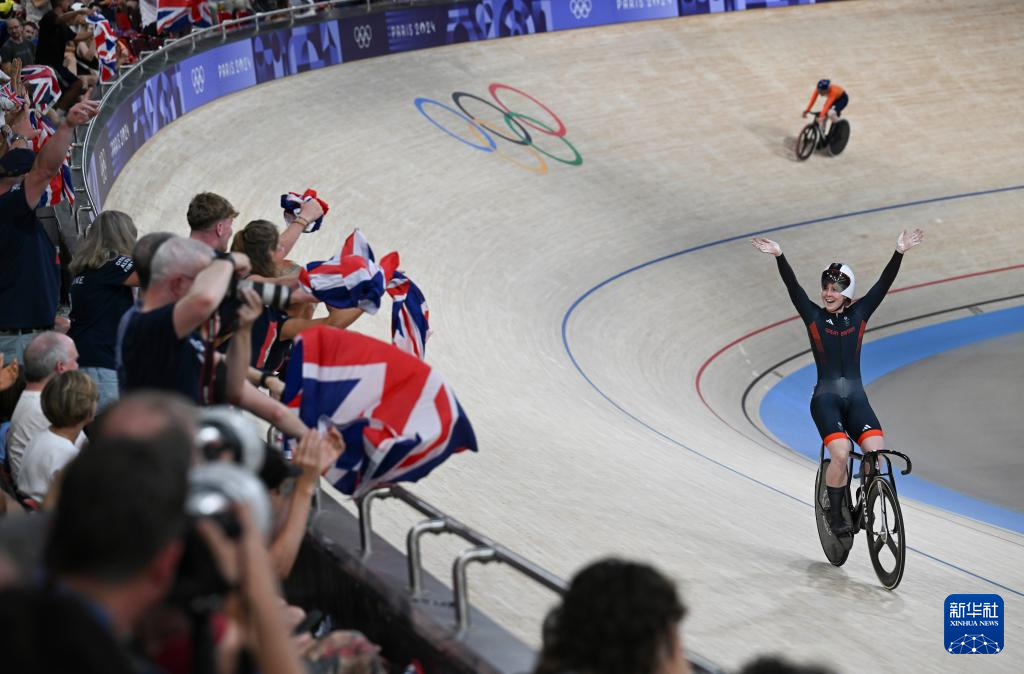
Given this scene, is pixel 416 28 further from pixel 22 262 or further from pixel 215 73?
pixel 22 262

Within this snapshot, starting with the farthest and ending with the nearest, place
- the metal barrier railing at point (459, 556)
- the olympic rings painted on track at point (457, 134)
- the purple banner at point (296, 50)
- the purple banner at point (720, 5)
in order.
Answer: the purple banner at point (720, 5) → the olympic rings painted on track at point (457, 134) → the purple banner at point (296, 50) → the metal barrier railing at point (459, 556)

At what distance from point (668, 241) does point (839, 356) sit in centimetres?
628

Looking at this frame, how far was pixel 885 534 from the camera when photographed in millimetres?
5297

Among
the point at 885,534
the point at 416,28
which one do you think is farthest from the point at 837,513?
the point at 416,28

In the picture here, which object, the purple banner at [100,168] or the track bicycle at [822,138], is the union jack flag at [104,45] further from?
the track bicycle at [822,138]

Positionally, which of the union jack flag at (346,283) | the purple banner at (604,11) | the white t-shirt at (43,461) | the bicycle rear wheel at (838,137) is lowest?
the bicycle rear wheel at (838,137)

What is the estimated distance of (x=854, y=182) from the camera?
13492 millimetres

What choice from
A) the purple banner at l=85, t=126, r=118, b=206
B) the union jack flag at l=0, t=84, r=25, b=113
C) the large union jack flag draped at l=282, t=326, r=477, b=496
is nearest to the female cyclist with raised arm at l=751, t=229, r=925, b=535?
the large union jack flag draped at l=282, t=326, r=477, b=496

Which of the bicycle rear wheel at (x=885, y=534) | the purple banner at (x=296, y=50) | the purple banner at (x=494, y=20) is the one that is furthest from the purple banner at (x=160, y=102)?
the bicycle rear wheel at (x=885, y=534)

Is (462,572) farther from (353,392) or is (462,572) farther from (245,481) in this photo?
(245,481)

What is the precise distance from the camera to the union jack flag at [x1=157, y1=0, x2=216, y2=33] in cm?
1082

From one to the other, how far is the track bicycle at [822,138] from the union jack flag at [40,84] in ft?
26.7

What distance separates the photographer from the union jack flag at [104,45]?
10.0 meters

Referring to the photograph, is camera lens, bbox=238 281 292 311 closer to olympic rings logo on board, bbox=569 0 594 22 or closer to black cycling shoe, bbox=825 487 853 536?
black cycling shoe, bbox=825 487 853 536
